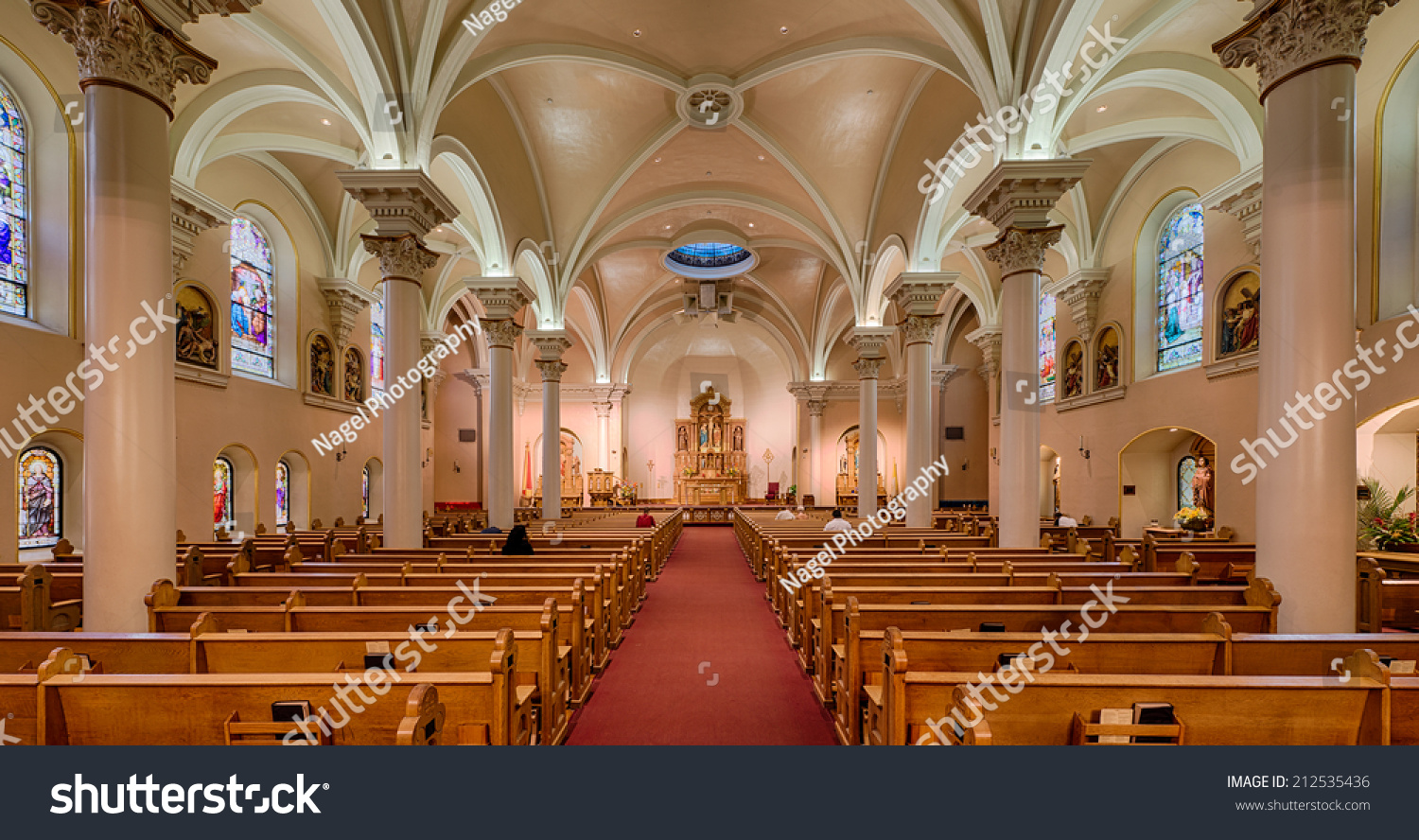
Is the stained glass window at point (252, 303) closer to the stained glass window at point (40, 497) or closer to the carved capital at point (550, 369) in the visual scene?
the stained glass window at point (40, 497)

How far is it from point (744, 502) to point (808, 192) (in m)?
16.1

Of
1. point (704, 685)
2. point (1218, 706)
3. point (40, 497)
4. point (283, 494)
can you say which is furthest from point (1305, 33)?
point (283, 494)

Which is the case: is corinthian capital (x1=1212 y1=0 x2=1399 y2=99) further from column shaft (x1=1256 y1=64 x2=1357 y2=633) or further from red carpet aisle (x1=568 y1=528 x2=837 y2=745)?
red carpet aisle (x1=568 y1=528 x2=837 y2=745)

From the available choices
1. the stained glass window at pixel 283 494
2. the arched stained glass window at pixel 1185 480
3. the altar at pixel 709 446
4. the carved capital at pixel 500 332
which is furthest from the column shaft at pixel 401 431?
the altar at pixel 709 446

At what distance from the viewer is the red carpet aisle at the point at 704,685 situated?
4.70m

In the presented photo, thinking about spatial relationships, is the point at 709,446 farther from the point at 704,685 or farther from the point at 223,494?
the point at 704,685

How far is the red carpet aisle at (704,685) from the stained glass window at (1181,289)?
10.7 m

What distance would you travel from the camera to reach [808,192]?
15547 millimetres

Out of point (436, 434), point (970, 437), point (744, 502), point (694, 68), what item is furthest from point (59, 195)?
point (970, 437)

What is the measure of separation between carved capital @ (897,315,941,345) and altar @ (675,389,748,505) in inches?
647

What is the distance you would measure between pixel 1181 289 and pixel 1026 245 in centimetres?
763

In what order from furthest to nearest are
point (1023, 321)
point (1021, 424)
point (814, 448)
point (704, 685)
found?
point (814, 448), point (1023, 321), point (1021, 424), point (704, 685)

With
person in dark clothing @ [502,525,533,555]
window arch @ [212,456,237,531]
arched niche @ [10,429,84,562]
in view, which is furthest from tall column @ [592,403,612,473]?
person in dark clothing @ [502,525,533,555]

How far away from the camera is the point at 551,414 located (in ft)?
56.9
